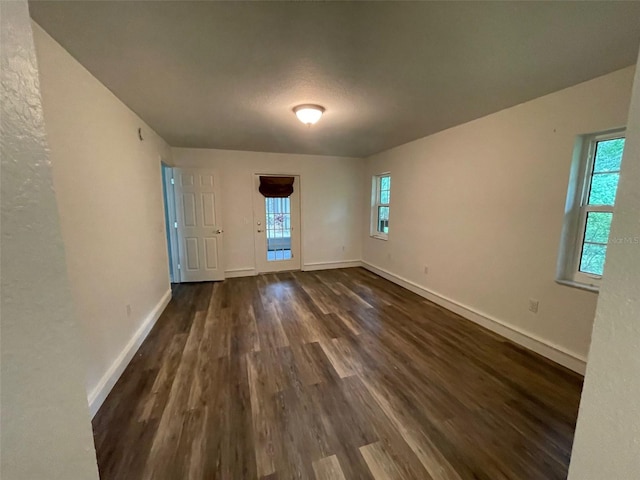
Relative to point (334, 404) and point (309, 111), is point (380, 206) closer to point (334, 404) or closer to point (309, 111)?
point (309, 111)

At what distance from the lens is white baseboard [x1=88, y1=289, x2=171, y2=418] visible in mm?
1751

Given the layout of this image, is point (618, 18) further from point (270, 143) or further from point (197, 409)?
point (270, 143)

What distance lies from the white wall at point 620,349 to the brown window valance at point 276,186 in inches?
185

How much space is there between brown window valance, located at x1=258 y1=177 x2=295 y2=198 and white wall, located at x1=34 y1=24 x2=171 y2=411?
2117mm

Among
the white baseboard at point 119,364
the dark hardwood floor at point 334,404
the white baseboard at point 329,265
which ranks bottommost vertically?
the dark hardwood floor at point 334,404

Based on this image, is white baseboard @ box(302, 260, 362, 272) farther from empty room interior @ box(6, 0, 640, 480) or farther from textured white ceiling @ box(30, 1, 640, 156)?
textured white ceiling @ box(30, 1, 640, 156)

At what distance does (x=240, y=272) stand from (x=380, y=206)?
2.97 meters

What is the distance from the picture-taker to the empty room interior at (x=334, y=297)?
54 cm

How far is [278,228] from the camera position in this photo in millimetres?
5242

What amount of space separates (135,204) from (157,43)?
5.35 feet

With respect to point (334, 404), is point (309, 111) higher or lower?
higher

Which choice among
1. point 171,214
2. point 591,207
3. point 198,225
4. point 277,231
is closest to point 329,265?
point 277,231

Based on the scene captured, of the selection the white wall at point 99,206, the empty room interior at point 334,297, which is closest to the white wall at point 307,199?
the empty room interior at point 334,297

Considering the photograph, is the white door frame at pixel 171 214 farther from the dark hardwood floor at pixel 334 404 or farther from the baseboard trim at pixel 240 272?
the dark hardwood floor at pixel 334 404
